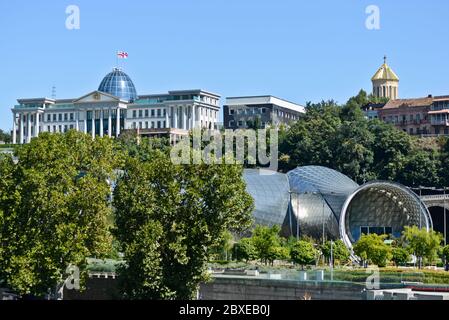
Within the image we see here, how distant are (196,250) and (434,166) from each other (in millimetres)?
69459

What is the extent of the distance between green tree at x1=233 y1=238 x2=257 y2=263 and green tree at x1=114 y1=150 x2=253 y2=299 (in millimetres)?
16887

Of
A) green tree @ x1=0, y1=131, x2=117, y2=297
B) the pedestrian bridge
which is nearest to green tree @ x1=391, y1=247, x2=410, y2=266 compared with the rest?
green tree @ x1=0, y1=131, x2=117, y2=297

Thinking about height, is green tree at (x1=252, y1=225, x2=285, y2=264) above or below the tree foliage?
below

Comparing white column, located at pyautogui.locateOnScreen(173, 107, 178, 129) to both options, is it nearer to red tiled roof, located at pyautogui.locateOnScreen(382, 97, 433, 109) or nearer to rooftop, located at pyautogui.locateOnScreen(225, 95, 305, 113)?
rooftop, located at pyautogui.locateOnScreen(225, 95, 305, 113)

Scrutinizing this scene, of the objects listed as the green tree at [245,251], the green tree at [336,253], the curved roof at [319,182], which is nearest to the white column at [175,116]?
the curved roof at [319,182]

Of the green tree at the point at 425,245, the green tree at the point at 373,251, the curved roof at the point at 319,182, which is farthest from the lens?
the curved roof at the point at 319,182

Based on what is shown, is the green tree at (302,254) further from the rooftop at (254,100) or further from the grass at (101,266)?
the rooftop at (254,100)

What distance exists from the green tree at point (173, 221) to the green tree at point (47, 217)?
2.17 m

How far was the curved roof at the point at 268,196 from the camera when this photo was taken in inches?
3447

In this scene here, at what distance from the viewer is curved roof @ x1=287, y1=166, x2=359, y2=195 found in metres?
90.2

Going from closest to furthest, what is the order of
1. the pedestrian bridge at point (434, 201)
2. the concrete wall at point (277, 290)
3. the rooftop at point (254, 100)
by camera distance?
the concrete wall at point (277, 290) < the pedestrian bridge at point (434, 201) < the rooftop at point (254, 100)
